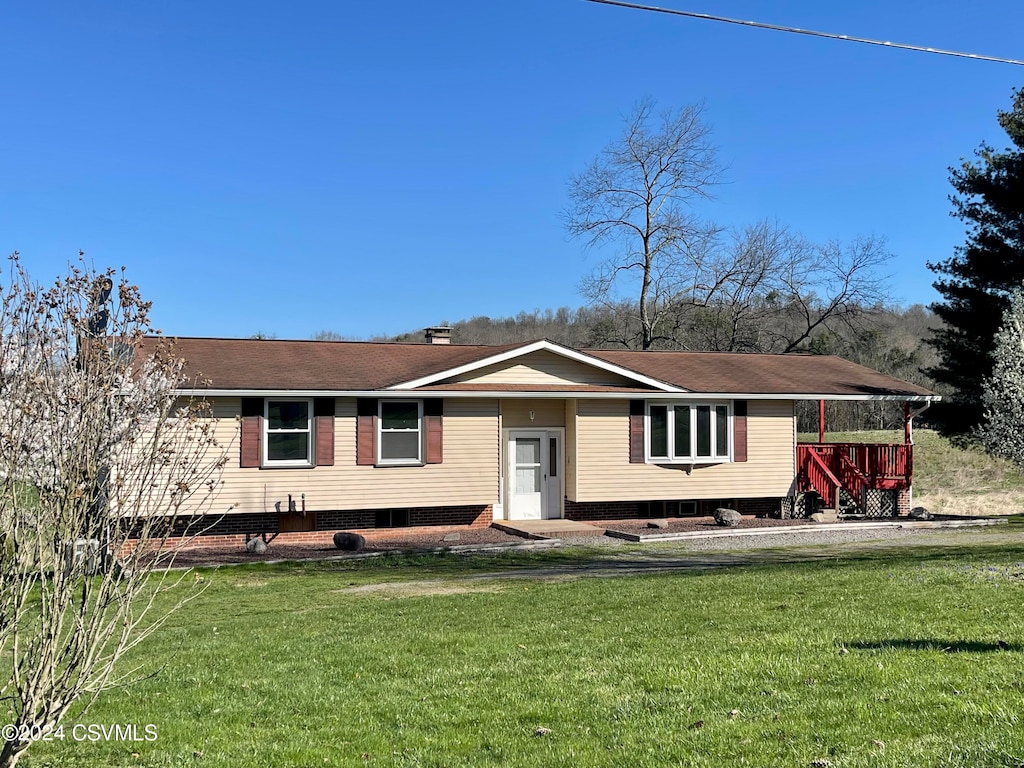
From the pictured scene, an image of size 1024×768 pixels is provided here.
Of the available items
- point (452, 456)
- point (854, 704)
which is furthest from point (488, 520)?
point (854, 704)

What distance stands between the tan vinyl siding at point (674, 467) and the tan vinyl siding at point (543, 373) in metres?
0.53

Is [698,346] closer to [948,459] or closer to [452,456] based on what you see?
[948,459]

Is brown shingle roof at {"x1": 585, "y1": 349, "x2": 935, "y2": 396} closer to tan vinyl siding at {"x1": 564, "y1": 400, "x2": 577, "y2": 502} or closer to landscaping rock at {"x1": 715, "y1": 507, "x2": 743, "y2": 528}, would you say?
tan vinyl siding at {"x1": 564, "y1": 400, "x2": 577, "y2": 502}

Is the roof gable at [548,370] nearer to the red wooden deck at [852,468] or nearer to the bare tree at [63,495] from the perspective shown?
the red wooden deck at [852,468]

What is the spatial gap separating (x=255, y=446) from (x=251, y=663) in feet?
37.7

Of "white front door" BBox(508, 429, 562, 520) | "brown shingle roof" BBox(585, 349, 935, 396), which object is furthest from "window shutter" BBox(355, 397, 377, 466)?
"brown shingle roof" BBox(585, 349, 935, 396)

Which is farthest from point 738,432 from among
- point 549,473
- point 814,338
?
point 814,338

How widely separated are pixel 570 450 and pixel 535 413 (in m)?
1.18

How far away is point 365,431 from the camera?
20.6 m

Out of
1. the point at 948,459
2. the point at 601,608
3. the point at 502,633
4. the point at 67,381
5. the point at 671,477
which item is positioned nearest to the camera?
the point at 67,381

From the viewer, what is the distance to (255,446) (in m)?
19.7

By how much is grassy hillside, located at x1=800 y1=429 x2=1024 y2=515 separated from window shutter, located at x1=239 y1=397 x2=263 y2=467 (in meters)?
20.4

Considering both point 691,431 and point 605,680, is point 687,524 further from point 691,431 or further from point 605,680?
point 605,680

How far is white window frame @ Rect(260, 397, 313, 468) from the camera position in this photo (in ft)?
64.8
